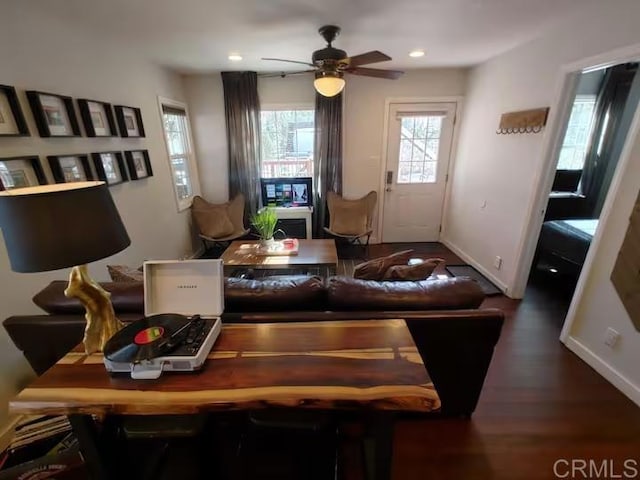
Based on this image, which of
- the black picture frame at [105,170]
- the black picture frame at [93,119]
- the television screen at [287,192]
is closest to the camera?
the black picture frame at [93,119]

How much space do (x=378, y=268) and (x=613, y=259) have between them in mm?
1586

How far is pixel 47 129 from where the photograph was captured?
6.26 feet

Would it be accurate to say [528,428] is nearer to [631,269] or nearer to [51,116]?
[631,269]

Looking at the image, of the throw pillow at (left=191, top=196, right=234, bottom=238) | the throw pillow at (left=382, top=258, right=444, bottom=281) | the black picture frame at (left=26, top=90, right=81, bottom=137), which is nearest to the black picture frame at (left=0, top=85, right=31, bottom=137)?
the black picture frame at (left=26, top=90, right=81, bottom=137)

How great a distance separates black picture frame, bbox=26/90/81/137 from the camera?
1.84 m

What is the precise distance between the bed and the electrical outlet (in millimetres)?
980

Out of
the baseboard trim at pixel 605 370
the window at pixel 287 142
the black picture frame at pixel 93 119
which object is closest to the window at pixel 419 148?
the window at pixel 287 142

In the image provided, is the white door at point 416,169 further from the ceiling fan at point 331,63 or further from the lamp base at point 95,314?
the lamp base at point 95,314

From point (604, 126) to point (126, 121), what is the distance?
18.9 feet

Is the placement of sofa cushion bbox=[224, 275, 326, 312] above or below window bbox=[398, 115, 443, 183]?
below

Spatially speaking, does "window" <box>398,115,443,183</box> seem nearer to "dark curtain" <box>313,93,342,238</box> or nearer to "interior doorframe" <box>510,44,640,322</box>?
"dark curtain" <box>313,93,342,238</box>

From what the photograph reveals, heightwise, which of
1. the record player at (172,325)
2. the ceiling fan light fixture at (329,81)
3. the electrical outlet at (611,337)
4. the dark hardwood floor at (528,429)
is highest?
the ceiling fan light fixture at (329,81)

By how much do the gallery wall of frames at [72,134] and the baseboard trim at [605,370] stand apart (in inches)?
156

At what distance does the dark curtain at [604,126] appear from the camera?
3650 mm
